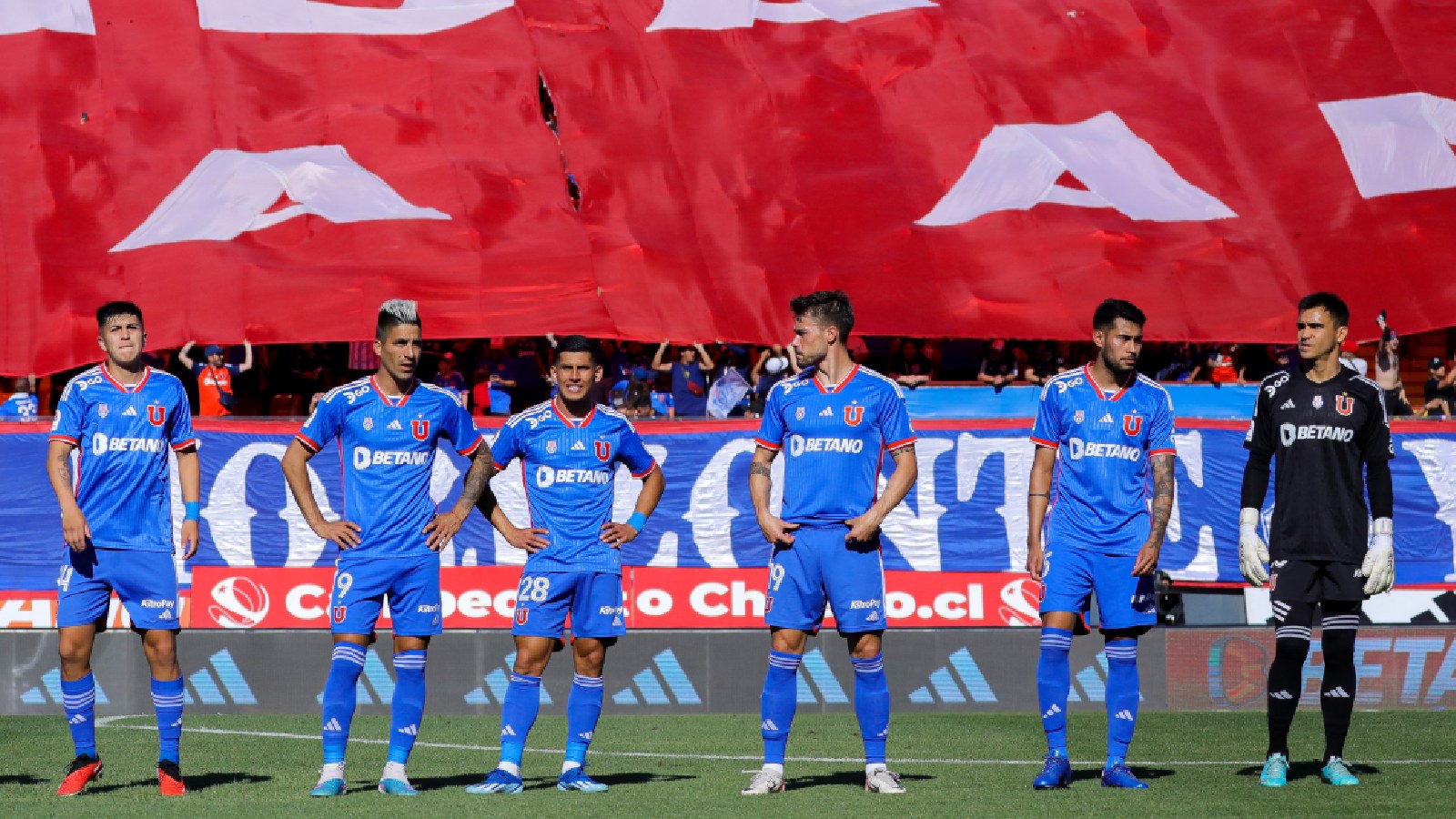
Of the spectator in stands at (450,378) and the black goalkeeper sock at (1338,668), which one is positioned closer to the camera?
the black goalkeeper sock at (1338,668)

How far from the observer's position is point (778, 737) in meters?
8.74

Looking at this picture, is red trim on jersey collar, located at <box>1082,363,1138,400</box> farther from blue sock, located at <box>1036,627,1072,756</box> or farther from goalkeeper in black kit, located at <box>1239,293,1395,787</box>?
blue sock, located at <box>1036,627,1072,756</box>

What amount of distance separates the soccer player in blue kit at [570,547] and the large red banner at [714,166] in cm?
1175

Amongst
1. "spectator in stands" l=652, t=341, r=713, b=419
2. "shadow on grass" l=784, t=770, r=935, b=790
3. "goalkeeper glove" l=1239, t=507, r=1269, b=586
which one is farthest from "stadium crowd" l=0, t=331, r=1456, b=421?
"goalkeeper glove" l=1239, t=507, r=1269, b=586

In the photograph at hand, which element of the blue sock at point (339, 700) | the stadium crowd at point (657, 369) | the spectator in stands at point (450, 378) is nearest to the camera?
the blue sock at point (339, 700)

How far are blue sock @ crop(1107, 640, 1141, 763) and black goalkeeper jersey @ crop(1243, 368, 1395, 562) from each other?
0.91m

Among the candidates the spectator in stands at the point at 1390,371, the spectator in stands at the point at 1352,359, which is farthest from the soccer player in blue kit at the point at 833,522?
the spectator in stands at the point at 1390,371

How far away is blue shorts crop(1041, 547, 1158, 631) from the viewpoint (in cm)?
878

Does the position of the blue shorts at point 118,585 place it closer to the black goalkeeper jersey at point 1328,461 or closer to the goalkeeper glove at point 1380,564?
the black goalkeeper jersey at point 1328,461

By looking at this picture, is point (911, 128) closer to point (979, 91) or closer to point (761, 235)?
point (979, 91)

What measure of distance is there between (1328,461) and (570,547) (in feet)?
12.2

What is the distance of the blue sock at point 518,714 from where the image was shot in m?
8.81

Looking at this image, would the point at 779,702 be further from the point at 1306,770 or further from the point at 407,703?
the point at 1306,770

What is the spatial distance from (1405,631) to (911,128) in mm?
12123
